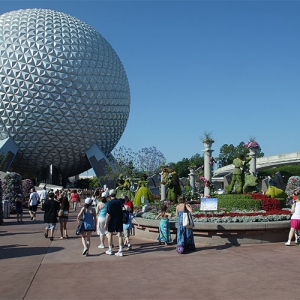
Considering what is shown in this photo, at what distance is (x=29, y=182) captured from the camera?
2972 cm

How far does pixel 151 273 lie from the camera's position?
8.35 m

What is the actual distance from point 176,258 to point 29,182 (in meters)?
21.7

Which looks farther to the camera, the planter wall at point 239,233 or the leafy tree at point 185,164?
the leafy tree at point 185,164

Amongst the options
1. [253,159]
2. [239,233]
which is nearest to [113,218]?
[239,233]

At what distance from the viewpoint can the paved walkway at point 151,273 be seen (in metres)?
6.88

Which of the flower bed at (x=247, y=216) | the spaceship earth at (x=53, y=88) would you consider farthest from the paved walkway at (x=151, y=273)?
the spaceship earth at (x=53, y=88)

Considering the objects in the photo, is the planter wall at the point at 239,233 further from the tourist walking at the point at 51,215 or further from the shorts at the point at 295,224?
the tourist walking at the point at 51,215

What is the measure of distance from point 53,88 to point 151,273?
32271 millimetres

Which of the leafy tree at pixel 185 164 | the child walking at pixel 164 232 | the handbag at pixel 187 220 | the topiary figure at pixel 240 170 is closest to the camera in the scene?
the handbag at pixel 187 220

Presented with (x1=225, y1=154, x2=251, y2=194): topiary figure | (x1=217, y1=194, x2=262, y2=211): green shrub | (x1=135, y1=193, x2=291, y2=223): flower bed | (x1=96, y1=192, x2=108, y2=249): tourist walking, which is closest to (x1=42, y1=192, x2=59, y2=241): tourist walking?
(x1=96, y1=192, x2=108, y2=249): tourist walking

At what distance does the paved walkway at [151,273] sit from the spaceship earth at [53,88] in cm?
2759

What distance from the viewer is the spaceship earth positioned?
125 feet

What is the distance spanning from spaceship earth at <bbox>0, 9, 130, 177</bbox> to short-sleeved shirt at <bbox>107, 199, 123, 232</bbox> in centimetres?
2917

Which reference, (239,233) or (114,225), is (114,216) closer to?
(114,225)
